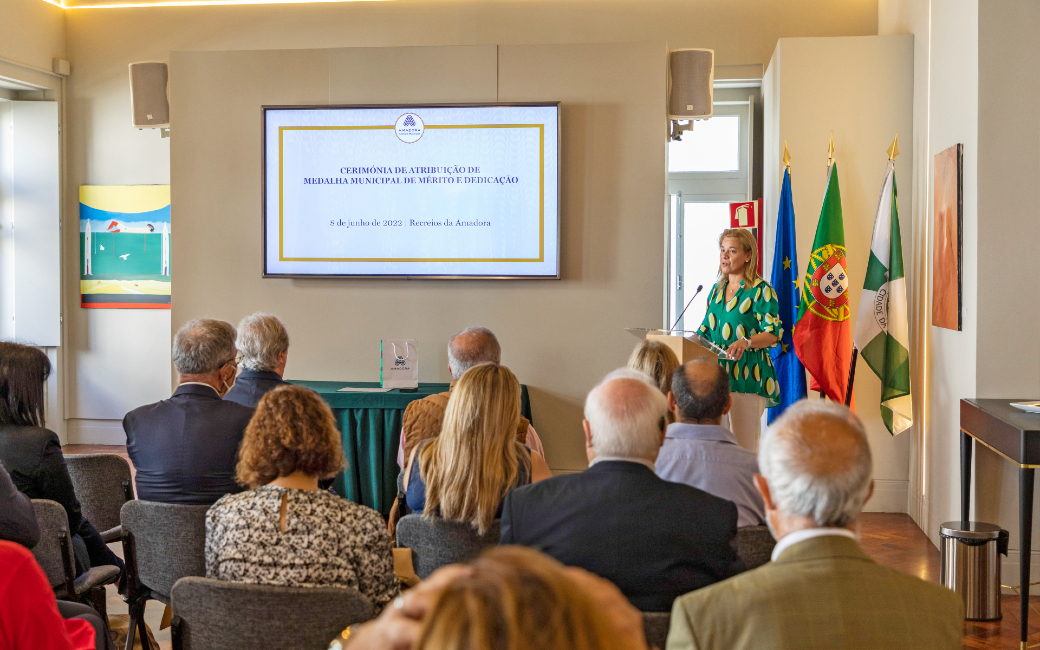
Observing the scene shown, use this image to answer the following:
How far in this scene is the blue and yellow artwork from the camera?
24.1 ft

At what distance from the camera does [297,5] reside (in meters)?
7.10

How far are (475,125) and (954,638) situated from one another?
4468mm

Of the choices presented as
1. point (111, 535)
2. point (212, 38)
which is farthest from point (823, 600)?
point (212, 38)

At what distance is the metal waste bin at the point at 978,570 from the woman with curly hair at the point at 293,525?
2.64 meters

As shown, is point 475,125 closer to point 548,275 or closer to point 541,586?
point 548,275

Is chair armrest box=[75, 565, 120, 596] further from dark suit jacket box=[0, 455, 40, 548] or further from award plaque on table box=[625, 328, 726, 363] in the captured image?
award plaque on table box=[625, 328, 726, 363]

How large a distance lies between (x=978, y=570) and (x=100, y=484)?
3469mm

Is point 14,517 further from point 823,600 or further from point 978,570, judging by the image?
point 978,570

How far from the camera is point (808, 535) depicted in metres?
1.45

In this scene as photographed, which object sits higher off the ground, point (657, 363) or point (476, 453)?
point (657, 363)

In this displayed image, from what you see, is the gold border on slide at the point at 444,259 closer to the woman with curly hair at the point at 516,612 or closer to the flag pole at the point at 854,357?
the flag pole at the point at 854,357

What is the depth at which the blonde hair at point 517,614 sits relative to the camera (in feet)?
2.03

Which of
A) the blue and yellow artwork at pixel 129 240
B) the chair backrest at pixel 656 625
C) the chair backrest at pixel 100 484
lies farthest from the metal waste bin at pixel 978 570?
the blue and yellow artwork at pixel 129 240

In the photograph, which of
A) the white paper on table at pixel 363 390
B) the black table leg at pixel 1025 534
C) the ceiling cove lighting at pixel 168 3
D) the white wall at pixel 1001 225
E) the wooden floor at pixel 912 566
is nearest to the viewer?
the black table leg at pixel 1025 534
